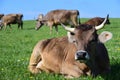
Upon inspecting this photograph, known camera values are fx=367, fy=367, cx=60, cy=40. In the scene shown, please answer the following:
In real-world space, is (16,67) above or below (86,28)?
below

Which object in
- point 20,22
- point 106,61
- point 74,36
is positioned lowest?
point 20,22

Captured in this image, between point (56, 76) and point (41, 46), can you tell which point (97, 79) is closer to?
point (56, 76)

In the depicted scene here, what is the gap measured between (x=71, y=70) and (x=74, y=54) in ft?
1.31

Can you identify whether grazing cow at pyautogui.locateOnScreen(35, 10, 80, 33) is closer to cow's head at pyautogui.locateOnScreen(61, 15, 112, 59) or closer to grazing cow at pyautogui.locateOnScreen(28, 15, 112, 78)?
grazing cow at pyautogui.locateOnScreen(28, 15, 112, 78)

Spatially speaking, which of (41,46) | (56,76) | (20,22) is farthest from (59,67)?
(20,22)

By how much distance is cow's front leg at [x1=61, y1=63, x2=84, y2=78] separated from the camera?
8.51m

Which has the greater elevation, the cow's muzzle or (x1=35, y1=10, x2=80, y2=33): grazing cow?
the cow's muzzle

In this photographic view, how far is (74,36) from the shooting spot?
8.29 metres

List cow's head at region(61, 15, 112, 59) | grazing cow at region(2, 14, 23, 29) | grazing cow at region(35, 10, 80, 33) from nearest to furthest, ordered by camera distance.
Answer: cow's head at region(61, 15, 112, 59) → grazing cow at region(35, 10, 80, 33) → grazing cow at region(2, 14, 23, 29)

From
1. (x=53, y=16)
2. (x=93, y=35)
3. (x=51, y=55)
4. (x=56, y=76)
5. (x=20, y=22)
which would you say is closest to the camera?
(x=93, y=35)

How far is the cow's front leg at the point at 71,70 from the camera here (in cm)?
851

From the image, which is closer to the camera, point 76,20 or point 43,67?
point 43,67

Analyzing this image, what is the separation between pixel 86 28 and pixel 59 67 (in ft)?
4.72

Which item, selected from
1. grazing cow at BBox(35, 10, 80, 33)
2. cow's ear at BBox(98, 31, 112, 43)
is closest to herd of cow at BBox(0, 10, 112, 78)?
cow's ear at BBox(98, 31, 112, 43)
